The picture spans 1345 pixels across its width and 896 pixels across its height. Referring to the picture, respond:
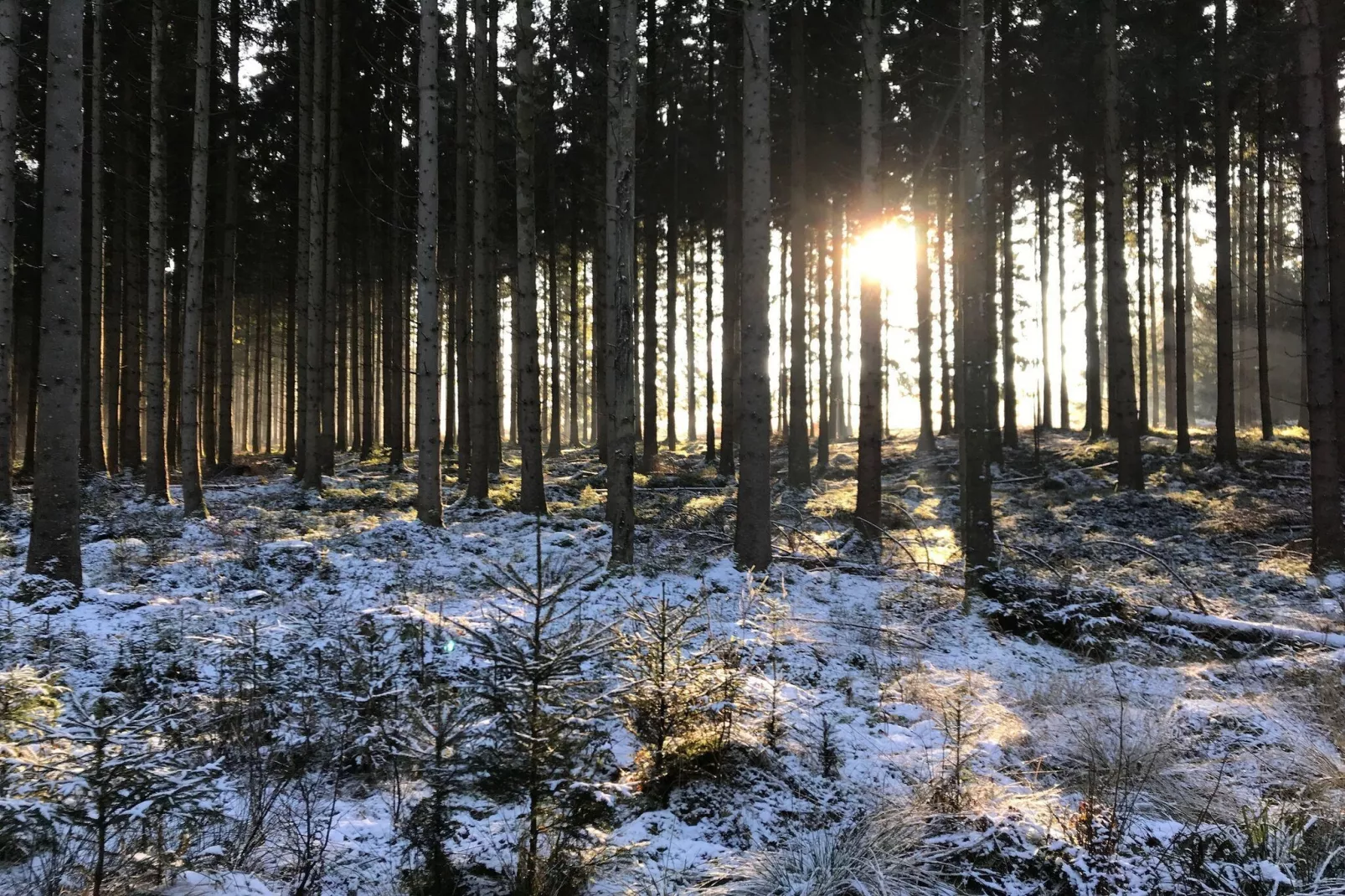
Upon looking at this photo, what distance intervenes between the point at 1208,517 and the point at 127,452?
2488 centimetres

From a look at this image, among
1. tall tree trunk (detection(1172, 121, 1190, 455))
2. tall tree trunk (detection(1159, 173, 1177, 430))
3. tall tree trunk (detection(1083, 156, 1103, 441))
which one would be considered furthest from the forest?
tall tree trunk (detection(1083, 156, 1103, 441))

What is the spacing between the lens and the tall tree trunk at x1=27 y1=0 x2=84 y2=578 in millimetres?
7051

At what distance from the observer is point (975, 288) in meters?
8.52

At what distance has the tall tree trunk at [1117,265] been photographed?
14.9 m

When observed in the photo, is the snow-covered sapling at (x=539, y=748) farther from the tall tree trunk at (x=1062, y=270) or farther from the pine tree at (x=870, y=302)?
the tall tree trunk at (x=1062, y=270)

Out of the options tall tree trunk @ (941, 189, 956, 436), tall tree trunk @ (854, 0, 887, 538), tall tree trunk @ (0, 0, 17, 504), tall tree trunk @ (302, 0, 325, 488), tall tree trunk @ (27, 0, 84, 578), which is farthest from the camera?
tall tree trunk @ (941, 189, 956, 436)

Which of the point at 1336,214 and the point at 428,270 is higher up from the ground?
the point at 1336,214

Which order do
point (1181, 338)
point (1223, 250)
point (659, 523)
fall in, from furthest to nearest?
point (1181, 338), point (1223, 250), point (659, 523)

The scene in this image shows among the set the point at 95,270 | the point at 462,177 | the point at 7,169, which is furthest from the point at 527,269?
the point at 95,270

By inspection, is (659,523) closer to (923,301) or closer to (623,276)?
(623,276)

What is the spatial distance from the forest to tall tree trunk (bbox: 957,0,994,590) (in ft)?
0.20

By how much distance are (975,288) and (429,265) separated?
848 cm

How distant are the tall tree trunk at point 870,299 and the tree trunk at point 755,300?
2.20 meters

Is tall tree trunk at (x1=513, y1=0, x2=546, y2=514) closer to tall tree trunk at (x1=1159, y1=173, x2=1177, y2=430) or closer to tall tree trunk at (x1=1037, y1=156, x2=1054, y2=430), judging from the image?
tall tree trunk at (x1=1037, y1=156, x2=1054, y2=430)
